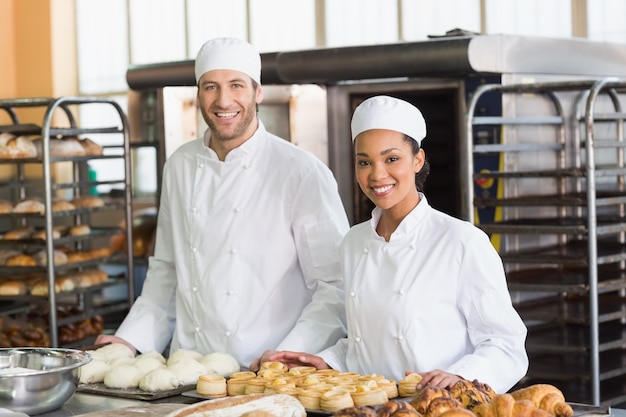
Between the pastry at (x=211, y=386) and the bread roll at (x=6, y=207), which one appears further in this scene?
the bread roll at (x=6, y=207)

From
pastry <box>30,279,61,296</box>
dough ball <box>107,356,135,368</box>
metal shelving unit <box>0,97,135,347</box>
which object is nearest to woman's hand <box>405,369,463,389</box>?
dough ball <box>107,356,135,368</box>

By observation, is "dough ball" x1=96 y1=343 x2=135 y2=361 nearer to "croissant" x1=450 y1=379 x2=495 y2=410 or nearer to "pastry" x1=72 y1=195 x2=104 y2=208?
"croissant" x1=450 y1=379 x2=495 y2=410

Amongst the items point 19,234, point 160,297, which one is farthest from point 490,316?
point 19,234

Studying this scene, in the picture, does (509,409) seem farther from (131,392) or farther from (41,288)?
(41,288)

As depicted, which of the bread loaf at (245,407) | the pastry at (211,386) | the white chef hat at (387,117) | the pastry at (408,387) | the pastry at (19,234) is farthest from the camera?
the pastry at (19,234)

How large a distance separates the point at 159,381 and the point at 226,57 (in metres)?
0.96

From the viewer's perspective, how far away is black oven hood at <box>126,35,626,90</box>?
460 centimetres

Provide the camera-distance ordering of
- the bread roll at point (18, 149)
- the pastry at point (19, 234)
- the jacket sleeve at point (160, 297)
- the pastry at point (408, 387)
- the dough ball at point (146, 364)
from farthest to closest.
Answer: the pastry at point (19, 234) → the bread roll at point (18, 149) → the jacket sleeve at point (160, 297) → the dough ball at point (146, 364) → the pastry at point (408, 387)

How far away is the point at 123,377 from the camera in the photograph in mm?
2387

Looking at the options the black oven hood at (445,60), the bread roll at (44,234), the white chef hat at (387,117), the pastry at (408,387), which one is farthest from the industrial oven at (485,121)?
the pastry at (408,387)

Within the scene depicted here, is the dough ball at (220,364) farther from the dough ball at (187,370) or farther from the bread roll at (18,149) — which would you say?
the bread roll at (18,149)

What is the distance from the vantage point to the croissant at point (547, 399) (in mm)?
1895

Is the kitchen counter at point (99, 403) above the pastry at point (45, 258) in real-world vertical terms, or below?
below

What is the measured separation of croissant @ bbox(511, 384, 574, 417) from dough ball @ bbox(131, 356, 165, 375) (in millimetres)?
950
